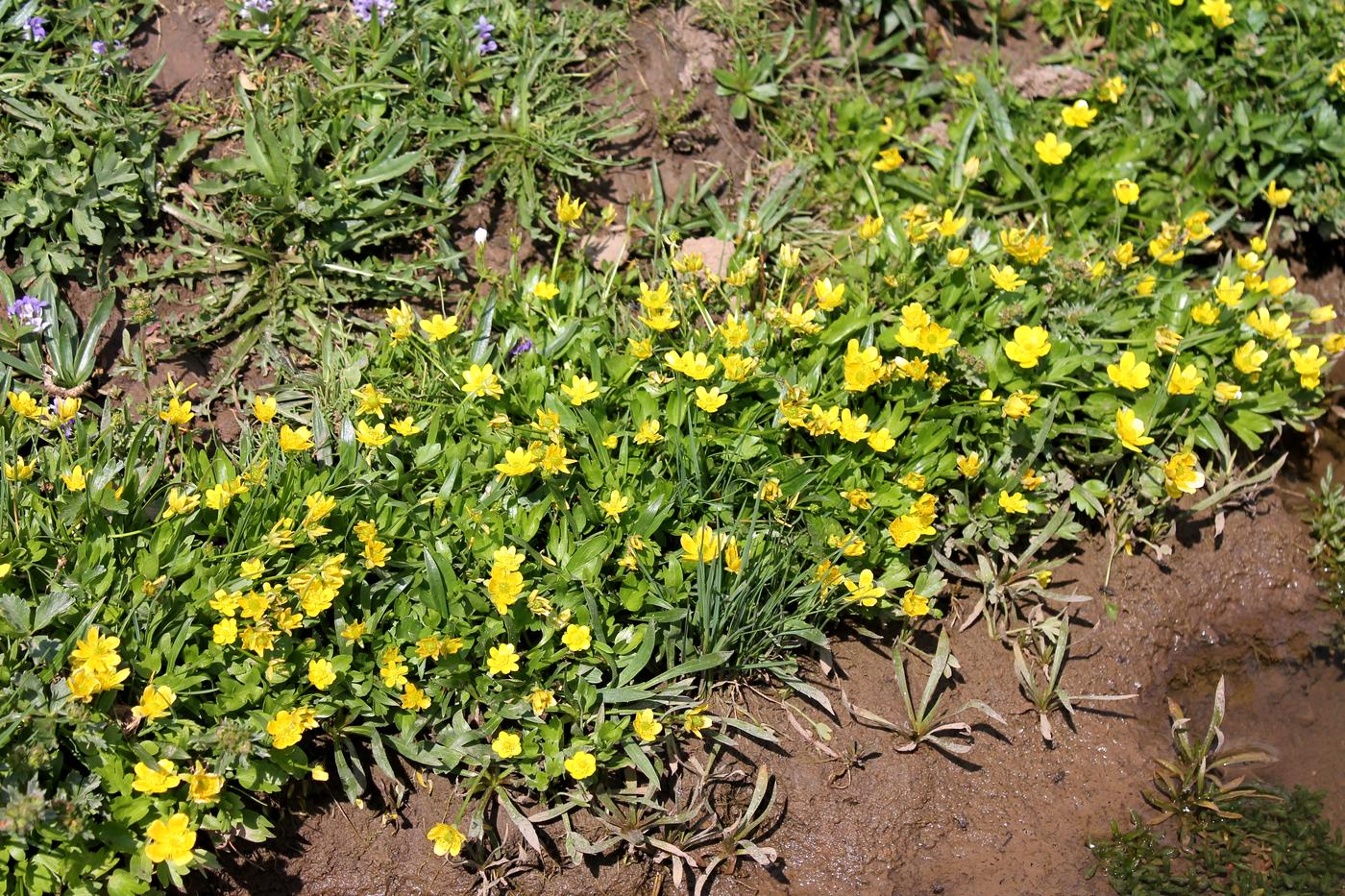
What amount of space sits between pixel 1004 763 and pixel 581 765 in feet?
4.28

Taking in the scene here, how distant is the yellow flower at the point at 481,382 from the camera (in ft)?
11.0

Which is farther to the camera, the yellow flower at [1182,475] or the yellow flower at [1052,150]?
the yellow flower at [1052,150]

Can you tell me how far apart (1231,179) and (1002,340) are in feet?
5.06

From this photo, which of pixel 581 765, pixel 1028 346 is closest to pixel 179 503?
pixel 581 765

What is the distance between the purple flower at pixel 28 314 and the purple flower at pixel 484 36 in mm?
1713

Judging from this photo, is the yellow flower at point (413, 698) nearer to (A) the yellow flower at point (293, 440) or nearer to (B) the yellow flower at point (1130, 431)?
(A) the yellow flower at point (293, 440)

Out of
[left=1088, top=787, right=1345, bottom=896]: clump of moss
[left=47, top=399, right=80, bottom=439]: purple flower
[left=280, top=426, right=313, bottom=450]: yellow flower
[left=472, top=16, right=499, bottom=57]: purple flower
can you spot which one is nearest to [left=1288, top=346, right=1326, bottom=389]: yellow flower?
[left=1088, top=787, right=1345, bottom=896]: clump of moss

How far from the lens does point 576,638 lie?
3.08 m

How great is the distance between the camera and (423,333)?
12.3 ft

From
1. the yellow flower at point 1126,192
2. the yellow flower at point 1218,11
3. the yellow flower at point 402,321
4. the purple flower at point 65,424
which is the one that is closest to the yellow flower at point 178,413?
the purple flower at point 65,424

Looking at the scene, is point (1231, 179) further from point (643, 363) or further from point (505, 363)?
point (505, 363)

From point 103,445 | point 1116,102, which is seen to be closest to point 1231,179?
point 1116,102

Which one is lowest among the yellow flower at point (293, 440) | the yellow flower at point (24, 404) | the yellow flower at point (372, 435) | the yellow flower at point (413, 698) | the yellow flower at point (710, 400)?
the yellow flower at point (413, 698)

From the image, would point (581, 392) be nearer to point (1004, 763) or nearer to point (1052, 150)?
point (1004, 763)
